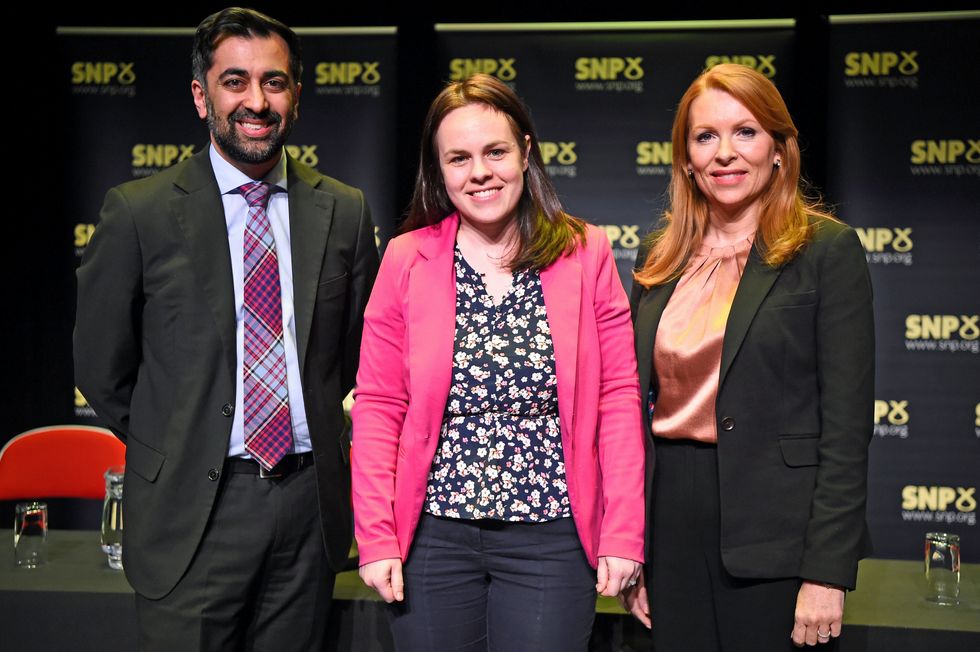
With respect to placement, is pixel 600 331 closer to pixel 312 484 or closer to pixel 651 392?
pixel 651 392

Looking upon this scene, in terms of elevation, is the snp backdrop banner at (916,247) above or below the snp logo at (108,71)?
below

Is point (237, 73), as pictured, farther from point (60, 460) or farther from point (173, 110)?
point (173, 110)

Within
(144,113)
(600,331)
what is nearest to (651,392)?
(600,331)

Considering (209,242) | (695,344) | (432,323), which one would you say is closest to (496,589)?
(432,323)

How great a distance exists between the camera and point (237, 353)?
2.07 metres

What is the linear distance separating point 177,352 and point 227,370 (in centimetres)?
12

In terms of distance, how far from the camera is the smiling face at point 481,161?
186 centimetres

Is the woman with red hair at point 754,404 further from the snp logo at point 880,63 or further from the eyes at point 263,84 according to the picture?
the snp logo at point 880,63

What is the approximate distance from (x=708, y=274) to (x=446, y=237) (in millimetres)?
573

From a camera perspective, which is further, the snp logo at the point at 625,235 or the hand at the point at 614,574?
the snp logo at the point at 625,235

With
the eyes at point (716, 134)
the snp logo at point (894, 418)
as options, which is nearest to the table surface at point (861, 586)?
the eyes at point (716, 134)

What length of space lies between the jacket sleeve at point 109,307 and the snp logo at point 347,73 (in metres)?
2.56

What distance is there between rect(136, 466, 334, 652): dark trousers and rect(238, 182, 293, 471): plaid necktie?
0.28 ft

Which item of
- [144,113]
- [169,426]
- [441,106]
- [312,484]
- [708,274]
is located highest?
[144,113]
